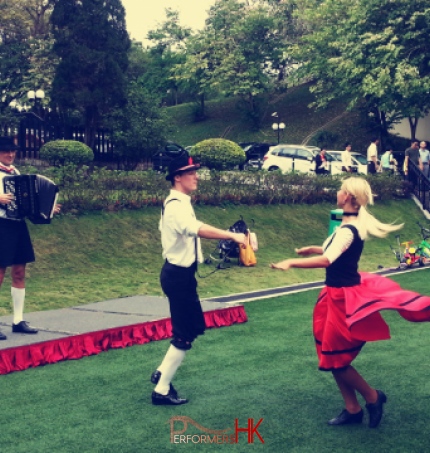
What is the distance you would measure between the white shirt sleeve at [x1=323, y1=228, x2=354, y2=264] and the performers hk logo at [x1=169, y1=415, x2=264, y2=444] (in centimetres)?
131

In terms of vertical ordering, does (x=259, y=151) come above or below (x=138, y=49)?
below

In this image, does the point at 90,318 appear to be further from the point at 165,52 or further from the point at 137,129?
the point at 165,52

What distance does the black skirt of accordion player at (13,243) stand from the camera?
6887 mm

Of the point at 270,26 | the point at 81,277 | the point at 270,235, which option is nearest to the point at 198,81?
the point at 270,26

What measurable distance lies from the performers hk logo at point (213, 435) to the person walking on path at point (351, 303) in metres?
0.60

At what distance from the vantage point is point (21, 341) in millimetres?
6621

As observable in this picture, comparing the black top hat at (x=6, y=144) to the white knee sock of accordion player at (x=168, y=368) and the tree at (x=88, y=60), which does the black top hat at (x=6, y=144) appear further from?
the tree at (x=88, y=60)

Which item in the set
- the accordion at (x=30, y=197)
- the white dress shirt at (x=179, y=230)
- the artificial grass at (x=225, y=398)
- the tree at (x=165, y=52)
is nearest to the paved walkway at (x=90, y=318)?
the artificial grass at (x=225, y=398)

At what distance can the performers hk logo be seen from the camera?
4617 millimetres

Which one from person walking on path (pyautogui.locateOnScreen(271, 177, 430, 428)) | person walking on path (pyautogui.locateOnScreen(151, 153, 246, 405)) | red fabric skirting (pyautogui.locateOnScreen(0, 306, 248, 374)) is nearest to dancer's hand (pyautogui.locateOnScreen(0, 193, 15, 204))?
red fabric skirting (pyautogui.locateOnScreen(0, 306, 248, 374))

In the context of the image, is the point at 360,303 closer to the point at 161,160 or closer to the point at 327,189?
the point at 327,189

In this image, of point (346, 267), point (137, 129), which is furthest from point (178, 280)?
point (137, 129)

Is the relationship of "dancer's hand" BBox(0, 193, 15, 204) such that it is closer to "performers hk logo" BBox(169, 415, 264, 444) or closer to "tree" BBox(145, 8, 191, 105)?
"performers hk logo" BBox(169, 415, 264, 444)

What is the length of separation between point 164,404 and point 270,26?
40.8 metres
